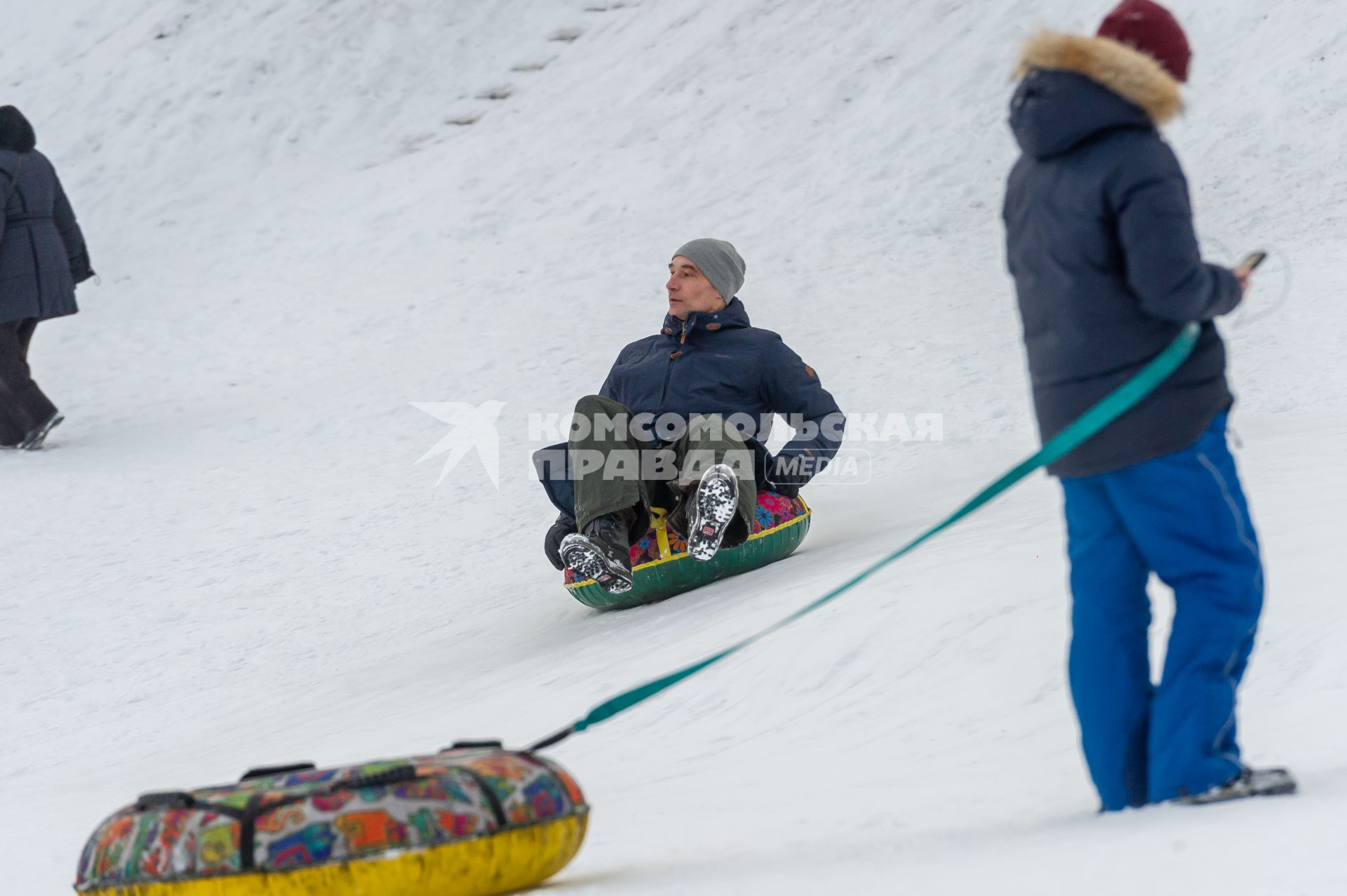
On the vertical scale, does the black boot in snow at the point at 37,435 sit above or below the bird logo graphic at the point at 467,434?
above

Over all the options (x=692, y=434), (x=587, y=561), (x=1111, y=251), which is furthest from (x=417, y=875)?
(x=692, y=434)

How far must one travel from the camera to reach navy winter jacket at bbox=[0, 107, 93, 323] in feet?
25.8

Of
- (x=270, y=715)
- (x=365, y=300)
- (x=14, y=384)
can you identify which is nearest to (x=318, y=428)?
(x=14, y=384)

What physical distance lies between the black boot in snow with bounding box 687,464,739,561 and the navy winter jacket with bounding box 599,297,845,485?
1.38 ft

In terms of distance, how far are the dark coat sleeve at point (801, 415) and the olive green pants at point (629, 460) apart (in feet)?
0.89

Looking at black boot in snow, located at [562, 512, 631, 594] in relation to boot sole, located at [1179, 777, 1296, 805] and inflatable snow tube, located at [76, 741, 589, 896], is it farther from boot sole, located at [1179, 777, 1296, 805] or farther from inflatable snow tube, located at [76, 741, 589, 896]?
boot sole, located at [1179, 777, 1296, 805]

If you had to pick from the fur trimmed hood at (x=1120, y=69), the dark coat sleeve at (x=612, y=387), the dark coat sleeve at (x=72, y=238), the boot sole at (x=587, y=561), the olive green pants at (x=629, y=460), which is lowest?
the boot sole at (x=587, y=561)

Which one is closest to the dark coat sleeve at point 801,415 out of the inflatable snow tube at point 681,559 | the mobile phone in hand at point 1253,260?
the inflatable snow tube at point 681,559

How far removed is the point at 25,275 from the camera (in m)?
7.88

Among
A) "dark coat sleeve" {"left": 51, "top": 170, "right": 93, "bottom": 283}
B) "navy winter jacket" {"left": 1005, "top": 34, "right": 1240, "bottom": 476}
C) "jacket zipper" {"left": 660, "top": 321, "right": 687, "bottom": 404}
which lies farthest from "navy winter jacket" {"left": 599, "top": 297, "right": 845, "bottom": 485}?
"dark coat sleeve" {"left": 51, "top": 170, "right": 93, "bottom": 283}

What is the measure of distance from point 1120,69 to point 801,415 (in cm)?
275

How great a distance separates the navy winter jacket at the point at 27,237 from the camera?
7.86 meters

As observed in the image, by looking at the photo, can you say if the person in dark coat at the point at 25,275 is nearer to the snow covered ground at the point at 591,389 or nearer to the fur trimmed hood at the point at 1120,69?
the snow covered ground at the point at 591,389

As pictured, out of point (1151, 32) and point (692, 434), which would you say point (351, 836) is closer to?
point (1151, 32)
